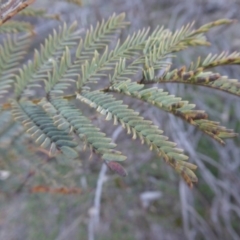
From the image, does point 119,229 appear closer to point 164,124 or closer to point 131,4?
point 164,124

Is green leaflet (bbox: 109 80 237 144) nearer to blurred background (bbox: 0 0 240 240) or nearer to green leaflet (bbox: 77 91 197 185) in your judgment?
green leaflet (bbox: 77 91 197 185)

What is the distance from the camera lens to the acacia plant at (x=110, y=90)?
41 cm

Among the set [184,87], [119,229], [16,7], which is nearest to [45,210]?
[119,229]

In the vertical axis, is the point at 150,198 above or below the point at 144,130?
below

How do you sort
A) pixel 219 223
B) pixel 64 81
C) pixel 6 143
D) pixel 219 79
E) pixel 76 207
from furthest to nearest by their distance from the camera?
pixel 76 207 < pixel 219 223 < pixel 6 143 < pixel 64 81 < pixel 219 79

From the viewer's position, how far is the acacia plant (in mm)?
407

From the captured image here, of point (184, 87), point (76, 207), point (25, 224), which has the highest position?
point (184, 87)

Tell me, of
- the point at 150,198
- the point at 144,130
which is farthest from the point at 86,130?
the point at 150,198

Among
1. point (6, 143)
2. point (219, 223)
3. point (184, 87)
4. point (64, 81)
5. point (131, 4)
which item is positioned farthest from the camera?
point (131, 4)

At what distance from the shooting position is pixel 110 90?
478 millimetres

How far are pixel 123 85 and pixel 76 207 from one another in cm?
130

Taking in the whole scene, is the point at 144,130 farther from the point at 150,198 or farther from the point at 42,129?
the point at 150,198

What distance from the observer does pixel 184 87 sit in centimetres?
187

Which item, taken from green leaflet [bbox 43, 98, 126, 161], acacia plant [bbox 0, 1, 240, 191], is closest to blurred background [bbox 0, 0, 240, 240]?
acacia plant [bbox 0, 1, 240, 191]
